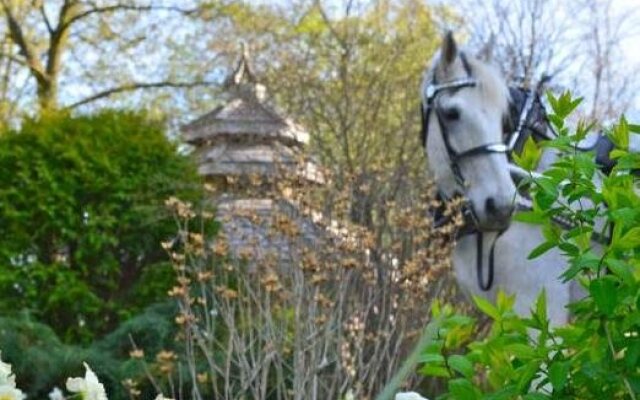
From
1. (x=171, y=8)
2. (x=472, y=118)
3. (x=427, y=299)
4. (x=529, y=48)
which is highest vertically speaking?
(x=171, y=8)

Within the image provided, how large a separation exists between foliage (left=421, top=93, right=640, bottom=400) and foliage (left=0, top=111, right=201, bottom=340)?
22.1 feet

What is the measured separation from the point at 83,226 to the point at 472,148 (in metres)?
5.26

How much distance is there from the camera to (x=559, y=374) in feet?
7.00

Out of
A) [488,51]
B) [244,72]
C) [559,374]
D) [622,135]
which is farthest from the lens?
[244,72]

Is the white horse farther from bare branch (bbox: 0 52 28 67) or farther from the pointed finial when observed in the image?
bare branch (bbox: 0 52 28 67)

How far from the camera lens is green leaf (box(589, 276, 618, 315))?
7.01 ft

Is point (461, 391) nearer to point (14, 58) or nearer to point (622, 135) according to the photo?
point (622, 135)

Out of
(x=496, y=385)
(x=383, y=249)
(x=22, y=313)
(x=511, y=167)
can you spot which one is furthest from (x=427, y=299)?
(x=496, y=385)

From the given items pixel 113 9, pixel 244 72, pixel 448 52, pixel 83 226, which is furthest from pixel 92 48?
pixel 448 52

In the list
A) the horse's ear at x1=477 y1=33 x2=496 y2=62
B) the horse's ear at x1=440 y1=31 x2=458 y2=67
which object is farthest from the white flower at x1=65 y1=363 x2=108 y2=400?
the horse's ear at x1=477 y1=33 x2=496 y2=62

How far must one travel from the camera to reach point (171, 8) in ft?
70.6

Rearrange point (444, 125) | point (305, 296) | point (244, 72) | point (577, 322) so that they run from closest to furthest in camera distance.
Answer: point (577, 322)
point (444, 125)
point (305, 296)
point (244, 72)

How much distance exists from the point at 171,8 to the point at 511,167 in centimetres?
1762

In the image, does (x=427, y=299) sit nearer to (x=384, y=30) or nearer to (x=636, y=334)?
(x=636, y=334)
